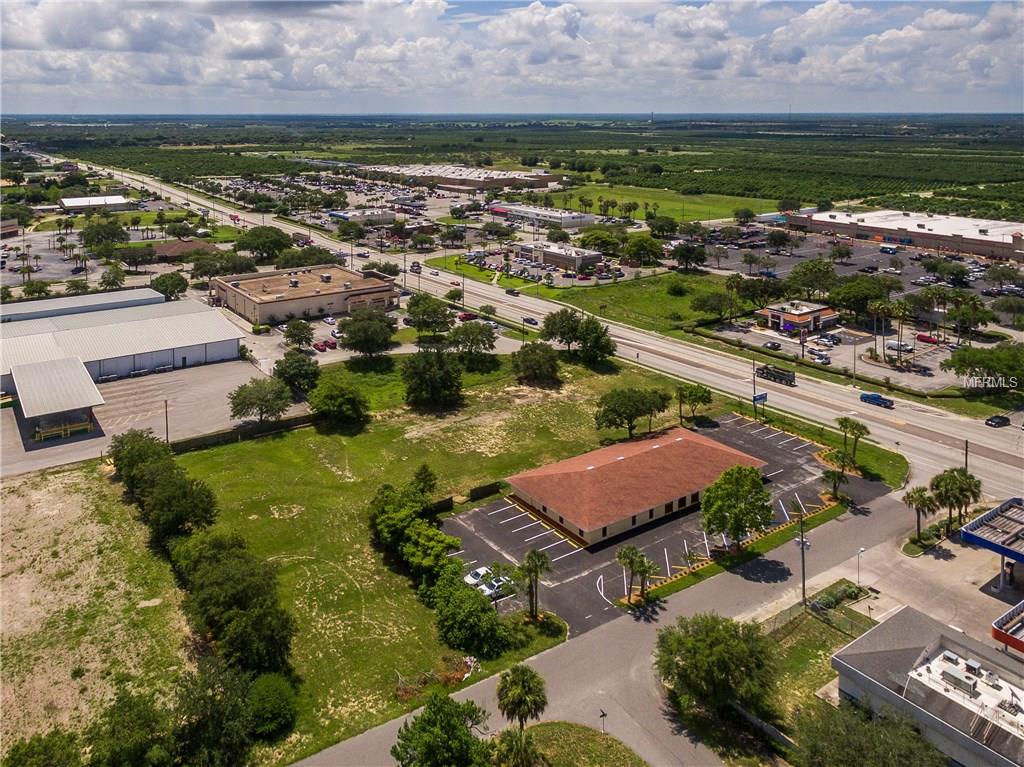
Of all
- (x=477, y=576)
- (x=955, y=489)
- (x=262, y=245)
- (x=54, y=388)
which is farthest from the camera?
(x=262, y=245)

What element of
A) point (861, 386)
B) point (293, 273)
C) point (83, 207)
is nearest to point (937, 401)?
point (861, 386)

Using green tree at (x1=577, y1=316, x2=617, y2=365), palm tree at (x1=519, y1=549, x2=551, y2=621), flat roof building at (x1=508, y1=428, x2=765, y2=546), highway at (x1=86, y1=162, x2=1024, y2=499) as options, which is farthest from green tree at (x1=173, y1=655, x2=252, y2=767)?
green tree at (x1=577, y1=316, x2=617, y2=365)

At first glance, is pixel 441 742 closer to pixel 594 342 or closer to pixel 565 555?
pixel 565 555

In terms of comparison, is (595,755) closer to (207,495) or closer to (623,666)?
(623,666)

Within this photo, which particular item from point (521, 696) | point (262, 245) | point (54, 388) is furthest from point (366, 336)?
point (262, 245)

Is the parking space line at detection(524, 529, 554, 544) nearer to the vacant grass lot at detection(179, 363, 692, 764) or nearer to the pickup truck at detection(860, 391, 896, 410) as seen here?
the vacant grass lot at detection(179, 363, 692, 764)

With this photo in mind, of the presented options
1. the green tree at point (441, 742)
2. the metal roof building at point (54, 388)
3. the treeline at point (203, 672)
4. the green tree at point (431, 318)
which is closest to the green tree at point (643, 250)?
the green tree at point (431, 318)
